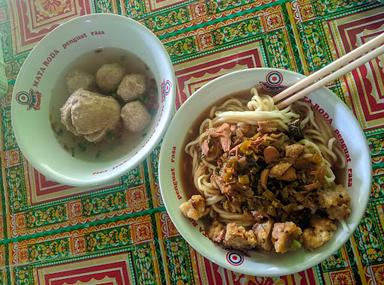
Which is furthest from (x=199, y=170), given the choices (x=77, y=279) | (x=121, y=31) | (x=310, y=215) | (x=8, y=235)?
(x=8, y=235)

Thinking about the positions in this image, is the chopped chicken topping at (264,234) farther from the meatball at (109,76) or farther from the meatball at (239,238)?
the meatball at (109,76)

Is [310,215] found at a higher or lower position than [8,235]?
lower

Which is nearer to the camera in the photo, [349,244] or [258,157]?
[258,157]

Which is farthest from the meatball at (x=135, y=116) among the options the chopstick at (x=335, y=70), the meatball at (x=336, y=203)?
the meatball at (x=336, y=203)

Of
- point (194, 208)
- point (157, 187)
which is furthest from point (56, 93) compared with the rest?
point (194, 208)

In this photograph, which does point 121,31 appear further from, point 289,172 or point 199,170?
point 289,172

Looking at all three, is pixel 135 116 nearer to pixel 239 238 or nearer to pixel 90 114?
pixel 90 114
